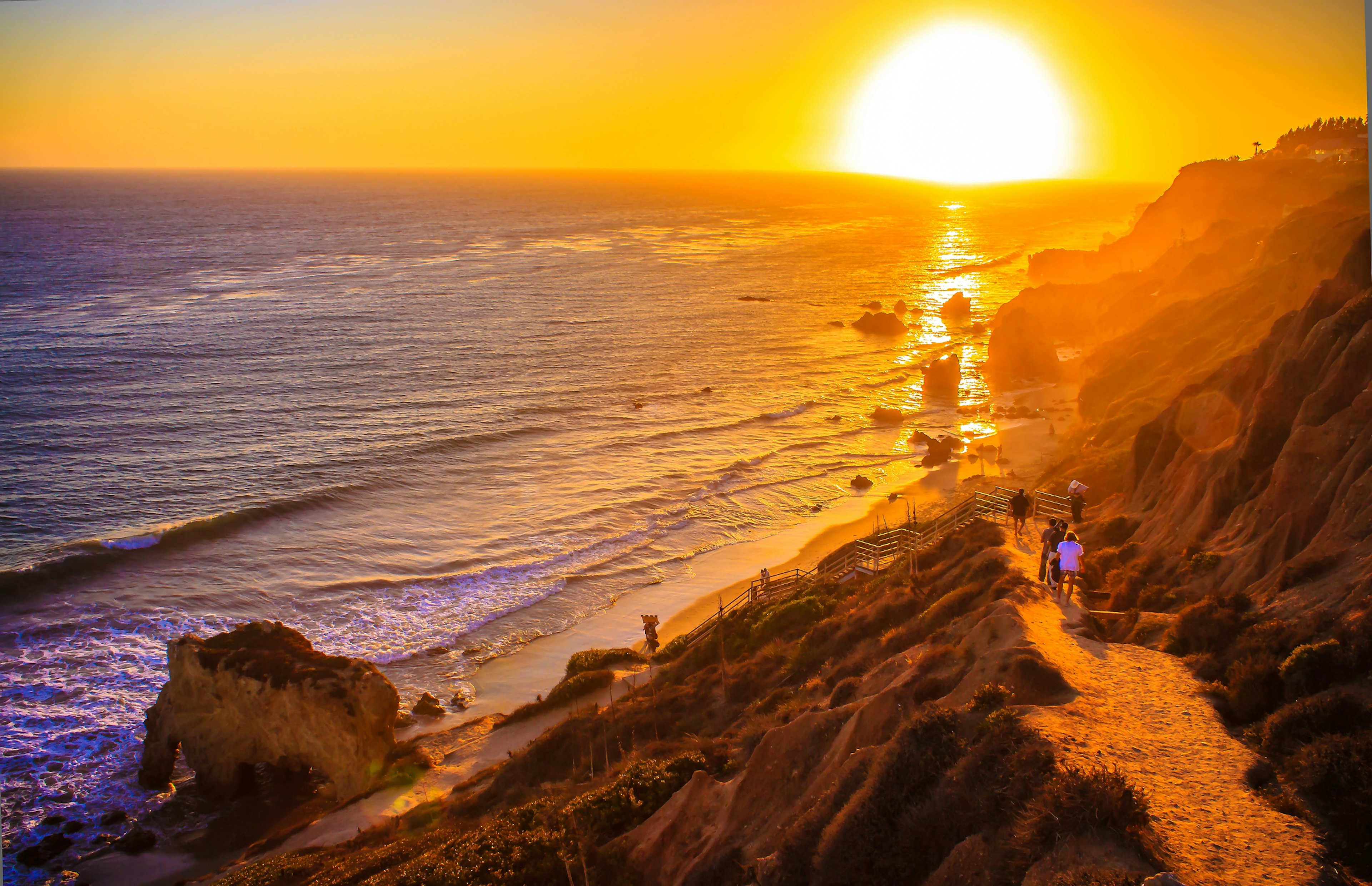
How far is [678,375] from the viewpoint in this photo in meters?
68.7

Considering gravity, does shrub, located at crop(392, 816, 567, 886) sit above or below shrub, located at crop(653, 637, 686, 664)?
above

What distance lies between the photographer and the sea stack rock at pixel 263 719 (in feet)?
78.9

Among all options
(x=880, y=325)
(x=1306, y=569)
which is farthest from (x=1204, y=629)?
(x=880, y=325)

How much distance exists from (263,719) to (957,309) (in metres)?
92.4

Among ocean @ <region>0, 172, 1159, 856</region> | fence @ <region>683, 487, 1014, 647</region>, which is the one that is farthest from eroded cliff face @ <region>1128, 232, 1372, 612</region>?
ocean @ <region>0, 172, 1159, 856</region>

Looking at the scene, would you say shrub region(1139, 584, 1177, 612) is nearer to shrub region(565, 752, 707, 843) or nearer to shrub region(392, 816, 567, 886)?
shrub region(565, 752, 707, 843)

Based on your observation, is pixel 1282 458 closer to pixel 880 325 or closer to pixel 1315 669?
pixel 1315 669

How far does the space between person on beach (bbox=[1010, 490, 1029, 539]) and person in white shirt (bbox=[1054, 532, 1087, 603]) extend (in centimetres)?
507

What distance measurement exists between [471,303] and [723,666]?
80685mm

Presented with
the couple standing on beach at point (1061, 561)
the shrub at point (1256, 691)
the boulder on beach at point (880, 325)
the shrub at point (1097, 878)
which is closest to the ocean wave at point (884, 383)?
the boulder on beach at point (880, 325)

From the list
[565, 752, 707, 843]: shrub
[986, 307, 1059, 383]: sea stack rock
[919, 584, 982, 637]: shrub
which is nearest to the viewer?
[565, 752, 707, 843]: shrub

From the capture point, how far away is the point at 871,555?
27.2 metres

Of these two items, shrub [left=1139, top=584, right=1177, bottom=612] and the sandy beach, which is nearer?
shrub [left=1139, top=584, right=1177, bottom=612]

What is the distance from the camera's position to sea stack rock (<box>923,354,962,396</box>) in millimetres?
64312
